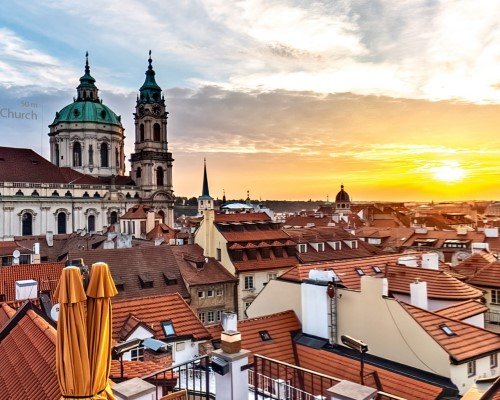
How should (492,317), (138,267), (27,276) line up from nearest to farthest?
(492,317) → (27,276) → (138,267)

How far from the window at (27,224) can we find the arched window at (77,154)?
19505mm

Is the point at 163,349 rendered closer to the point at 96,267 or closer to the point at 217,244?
the point at 96,267

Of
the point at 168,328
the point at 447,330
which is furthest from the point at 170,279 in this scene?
the point at 447,330

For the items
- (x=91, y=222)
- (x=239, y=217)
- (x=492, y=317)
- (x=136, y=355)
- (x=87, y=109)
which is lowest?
(x=492, y=317)

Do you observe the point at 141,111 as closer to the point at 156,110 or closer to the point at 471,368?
the point at 156,110

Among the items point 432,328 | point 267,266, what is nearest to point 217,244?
point 267,266

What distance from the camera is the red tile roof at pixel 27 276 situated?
23438mm

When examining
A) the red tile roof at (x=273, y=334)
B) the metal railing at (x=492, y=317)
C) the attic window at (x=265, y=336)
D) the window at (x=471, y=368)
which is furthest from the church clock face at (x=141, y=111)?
the window at (x=471, y=368)

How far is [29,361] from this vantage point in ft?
30.2

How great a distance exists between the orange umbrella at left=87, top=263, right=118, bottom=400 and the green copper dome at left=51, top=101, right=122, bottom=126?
9062 cm

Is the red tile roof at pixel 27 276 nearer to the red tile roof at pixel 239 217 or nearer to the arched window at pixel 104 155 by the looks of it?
the red tile roof at pixel 239 217

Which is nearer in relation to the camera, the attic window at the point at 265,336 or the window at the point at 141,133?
the attic window at the point at 265,336

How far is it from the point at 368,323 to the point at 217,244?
2108 centimetres

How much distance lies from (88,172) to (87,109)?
44.4ft
